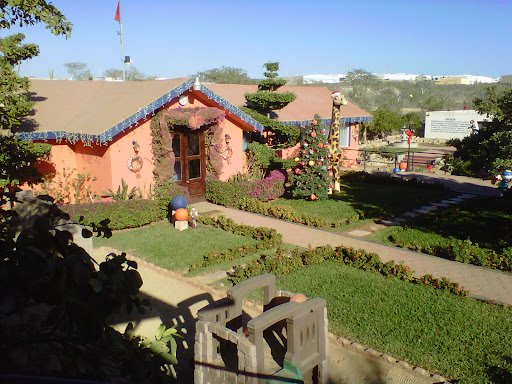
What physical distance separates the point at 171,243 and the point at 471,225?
8.24m

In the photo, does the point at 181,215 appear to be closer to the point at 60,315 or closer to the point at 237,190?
the point at 237,190

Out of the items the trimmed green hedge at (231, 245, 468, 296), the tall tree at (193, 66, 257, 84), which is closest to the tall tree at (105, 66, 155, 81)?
the tall tree at (193, 66, 257, 84)

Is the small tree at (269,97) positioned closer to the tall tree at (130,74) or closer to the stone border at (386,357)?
the stone border at (386,357)

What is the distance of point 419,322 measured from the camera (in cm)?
651

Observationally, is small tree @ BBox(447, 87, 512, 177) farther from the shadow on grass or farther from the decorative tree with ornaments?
the shadow on grass

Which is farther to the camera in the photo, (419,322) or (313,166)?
(313,166)

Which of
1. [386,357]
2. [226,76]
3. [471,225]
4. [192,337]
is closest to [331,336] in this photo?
[386,357]

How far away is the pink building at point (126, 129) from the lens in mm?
12477

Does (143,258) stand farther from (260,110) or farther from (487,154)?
(260,110)

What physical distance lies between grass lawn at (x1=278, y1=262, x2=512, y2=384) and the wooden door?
7.27 m

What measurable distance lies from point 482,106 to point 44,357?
37.6 feet

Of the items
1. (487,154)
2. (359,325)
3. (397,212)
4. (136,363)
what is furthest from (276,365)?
(397,212)

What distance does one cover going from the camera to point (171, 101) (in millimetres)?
13859

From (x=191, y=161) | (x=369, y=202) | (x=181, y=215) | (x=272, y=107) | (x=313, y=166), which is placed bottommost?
(x=369, y=202)
